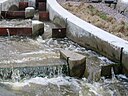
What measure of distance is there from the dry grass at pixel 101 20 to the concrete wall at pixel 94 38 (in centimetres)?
69

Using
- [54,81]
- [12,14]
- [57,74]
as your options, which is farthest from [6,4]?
[54,81]

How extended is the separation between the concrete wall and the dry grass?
2.27 feet

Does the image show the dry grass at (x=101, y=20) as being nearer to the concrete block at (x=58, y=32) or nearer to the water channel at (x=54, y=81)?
the concrete block at (x=58, y=32)

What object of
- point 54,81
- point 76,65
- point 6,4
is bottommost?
point 54,81

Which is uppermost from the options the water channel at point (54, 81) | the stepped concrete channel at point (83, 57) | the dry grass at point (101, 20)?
the dry grass at point (101, 20)

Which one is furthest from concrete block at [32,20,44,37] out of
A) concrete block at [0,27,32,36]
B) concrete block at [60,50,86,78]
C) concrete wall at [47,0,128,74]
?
concrete block at [60,50,86,78]

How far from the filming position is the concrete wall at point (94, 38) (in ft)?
26.4

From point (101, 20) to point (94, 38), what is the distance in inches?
103

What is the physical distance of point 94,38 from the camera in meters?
9.07

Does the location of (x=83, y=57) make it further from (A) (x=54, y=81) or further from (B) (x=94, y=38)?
(B) (x=94, y=38)

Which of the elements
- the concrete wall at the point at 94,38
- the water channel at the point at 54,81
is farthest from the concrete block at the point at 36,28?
the water channel at the point at 54,81

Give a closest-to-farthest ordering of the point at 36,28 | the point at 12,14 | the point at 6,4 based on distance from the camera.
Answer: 1. the point at 36,28
2. the point at 12,14
3. the point at 6,4

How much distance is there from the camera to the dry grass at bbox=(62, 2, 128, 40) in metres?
10.1

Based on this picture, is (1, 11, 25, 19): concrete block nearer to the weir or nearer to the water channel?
the water channel
